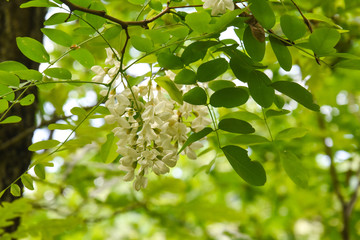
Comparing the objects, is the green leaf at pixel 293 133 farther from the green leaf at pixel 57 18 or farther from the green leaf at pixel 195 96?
the green leaf at pixel 57 18

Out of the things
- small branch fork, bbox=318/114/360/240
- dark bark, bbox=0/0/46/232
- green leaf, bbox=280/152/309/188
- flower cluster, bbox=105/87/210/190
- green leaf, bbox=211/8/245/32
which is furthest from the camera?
small branch fork, bbox=318/114/360/240

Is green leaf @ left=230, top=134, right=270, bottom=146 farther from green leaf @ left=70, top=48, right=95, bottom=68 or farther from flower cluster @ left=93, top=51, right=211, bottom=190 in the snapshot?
green leaf @ left=70, top=48, right=95, bottom=68

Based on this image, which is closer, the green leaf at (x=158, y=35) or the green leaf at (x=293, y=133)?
the green leaf at (x=158, y=35)

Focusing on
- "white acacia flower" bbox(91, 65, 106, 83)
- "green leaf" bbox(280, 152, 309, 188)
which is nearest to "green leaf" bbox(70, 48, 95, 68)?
"white acacia flower" bbox(91, 65, 106, 83)

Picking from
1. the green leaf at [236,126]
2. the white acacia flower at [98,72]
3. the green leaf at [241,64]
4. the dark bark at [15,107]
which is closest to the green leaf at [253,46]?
the green leaf at [241,64]

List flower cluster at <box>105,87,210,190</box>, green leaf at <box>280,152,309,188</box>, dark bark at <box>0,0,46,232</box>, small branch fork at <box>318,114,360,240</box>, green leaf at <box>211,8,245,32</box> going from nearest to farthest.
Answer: green leaf at <box>211,8,245,32</box>
flower cluster at <box>105,87,210,190</box>
green leaf at <box>280,152,309,188</box>
dark bark at <box>0,0,46,232</box>
small branch fork at <box>318,114,360,240</box>

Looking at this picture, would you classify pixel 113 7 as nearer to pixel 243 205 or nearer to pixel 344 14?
pixel 344 14

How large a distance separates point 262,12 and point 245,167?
21 centimetres

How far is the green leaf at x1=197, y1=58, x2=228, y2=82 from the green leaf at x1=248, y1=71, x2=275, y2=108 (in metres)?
0.04

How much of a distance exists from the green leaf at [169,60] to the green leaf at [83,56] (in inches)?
5.4

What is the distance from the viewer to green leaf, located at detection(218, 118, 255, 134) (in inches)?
22.5

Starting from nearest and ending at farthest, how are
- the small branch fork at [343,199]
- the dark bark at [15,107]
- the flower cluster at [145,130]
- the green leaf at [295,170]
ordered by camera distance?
the flower cluster at [145,130]
the green leaf at [295,170]
the dark bark at [15,107]
the small branch fork at [343,199]

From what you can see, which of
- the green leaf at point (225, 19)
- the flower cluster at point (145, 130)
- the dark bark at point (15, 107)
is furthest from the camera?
the dark bark at point (15, 107)

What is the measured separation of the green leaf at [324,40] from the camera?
49cm
